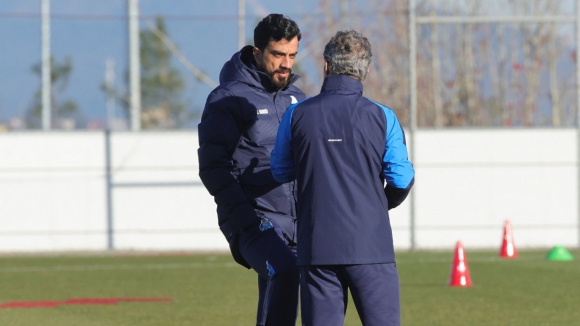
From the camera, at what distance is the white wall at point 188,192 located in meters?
18.5

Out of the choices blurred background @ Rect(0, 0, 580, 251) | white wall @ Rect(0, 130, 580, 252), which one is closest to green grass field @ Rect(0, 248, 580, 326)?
white wall @ Rect(0, 130, 580, 252)

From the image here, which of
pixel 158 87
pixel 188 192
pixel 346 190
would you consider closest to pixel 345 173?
pixel 346 190

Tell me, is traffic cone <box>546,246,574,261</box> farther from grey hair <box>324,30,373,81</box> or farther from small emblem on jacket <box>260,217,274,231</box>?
grey hair <box>324,30,373,81</box>

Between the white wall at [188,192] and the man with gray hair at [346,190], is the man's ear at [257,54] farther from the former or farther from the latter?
the white wall at [188,192]

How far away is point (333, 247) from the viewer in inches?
198

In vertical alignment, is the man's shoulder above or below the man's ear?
below

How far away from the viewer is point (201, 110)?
62.3ft

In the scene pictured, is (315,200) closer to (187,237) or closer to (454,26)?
(187,237)

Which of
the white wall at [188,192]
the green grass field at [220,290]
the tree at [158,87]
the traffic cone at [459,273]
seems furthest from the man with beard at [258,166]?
the tree at [158,87]

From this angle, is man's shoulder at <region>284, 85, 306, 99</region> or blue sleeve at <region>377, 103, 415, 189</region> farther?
man's shoulder at <region>284, 85, 306, 99</region>

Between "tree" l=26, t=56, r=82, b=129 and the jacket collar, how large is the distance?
1415 cm

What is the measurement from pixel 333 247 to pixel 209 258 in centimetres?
1215

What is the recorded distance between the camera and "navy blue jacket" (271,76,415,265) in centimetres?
504

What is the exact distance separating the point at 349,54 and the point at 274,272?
48.7 inches
